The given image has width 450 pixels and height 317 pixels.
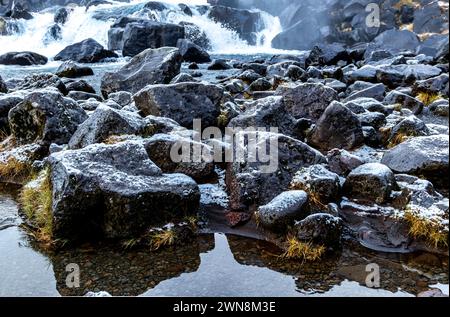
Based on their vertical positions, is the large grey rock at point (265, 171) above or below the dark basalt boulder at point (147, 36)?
below

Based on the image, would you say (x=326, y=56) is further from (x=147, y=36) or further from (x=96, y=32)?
(x=96, y=32)

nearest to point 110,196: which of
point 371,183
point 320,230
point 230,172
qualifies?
point 230,172

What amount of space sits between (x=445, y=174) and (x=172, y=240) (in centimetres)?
413

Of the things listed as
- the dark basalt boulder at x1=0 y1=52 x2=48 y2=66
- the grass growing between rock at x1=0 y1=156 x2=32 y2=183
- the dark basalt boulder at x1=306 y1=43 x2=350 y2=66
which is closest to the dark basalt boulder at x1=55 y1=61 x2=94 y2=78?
the dark basalt boulder at x1=0 y1=52 x2=48 y2=66

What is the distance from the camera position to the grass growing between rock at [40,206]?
6.47 metres

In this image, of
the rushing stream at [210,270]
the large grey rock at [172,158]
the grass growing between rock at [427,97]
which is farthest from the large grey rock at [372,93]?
the rushing stream at [210,270]

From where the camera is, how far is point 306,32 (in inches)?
1959

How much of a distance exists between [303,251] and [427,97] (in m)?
11.5

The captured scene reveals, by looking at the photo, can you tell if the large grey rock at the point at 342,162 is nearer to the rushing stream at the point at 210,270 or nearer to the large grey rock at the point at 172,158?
the rushing stream at the point at 210,270

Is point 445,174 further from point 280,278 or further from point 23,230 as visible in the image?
point 23,230

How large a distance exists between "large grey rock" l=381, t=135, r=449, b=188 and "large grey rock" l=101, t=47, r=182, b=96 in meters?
9.54

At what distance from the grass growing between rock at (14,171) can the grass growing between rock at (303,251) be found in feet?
19.7

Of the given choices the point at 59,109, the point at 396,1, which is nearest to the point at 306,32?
the point at 396,1
